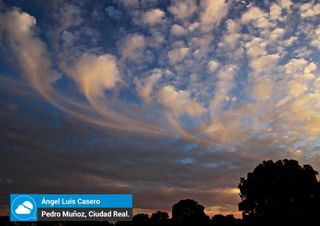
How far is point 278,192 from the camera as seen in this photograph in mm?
77625

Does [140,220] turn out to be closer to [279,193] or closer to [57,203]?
[279,193]

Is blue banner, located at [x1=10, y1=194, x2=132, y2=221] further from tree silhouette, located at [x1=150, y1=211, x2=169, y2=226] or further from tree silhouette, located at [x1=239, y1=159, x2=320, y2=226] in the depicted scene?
tree silhouette, located at [x1=150, y1=211, x2=169, y2=226]

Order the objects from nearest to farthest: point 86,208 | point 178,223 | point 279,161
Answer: point 86,208 → point 279,161 → point 178,223

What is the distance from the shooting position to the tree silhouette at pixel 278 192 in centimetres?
7550

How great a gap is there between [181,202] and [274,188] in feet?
188

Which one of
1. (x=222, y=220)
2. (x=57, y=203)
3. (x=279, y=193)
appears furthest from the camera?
(x=222, y=220)

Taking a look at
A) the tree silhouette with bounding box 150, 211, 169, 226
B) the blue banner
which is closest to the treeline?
the blue banner

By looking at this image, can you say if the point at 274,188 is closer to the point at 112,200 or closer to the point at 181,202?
the point at 112,200

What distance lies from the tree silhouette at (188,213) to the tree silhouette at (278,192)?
153ft

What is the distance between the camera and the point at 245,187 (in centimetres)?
8225

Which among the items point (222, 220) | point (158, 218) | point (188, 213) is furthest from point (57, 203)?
point (158, 218)

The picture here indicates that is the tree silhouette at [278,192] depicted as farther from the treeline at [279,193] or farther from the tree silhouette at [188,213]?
the tree silhouette at [188,213]

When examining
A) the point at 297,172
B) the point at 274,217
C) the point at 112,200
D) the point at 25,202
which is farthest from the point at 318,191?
the point at 25,202

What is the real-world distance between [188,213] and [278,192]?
182 feet
